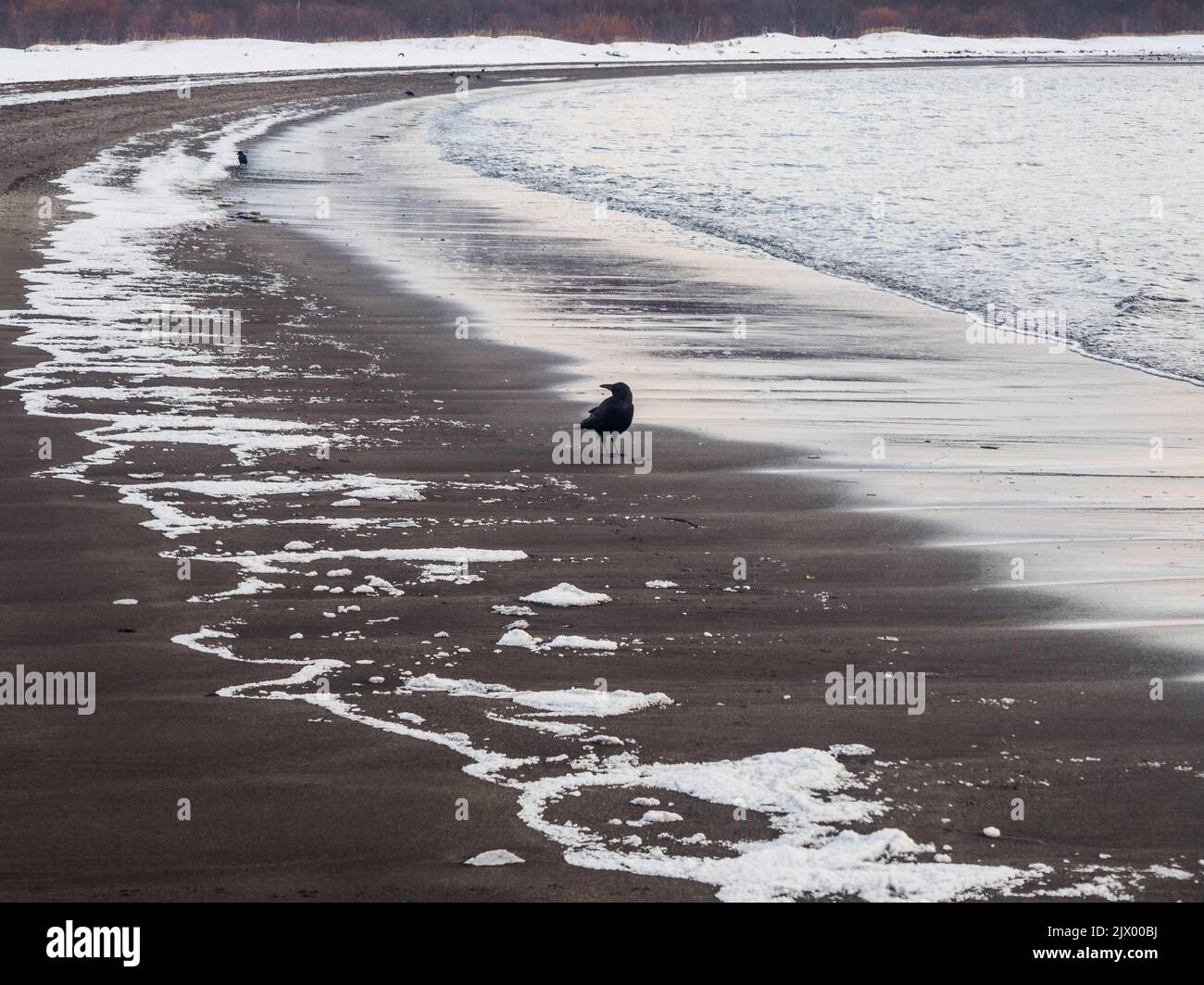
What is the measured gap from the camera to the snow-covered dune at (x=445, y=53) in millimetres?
57375

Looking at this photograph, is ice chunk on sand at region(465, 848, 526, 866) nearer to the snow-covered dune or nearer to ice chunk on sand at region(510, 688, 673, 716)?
ice chunk on sand at region(510, 688, 673, 716)

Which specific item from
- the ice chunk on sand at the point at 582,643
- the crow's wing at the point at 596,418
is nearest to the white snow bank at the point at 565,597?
the ice chunk on sand at the point at 582,643

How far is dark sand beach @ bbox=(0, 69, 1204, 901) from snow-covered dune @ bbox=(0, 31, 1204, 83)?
42559mm

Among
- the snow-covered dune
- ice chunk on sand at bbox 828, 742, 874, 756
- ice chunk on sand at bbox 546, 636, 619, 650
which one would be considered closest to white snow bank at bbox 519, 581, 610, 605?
ice chunk on sand at bbox 546, 636, 619, 650

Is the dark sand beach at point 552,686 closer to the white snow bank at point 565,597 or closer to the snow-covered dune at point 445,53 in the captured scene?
the white snow bank at point 565,597

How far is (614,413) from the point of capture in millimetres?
7586

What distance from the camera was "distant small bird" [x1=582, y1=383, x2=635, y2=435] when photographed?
758 cm

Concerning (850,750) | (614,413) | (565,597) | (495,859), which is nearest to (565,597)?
(565,597)

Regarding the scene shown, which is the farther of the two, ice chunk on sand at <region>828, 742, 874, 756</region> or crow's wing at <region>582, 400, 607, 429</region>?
crow's wing at <region>582, 400, 607, 429</region>

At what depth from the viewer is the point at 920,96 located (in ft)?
185

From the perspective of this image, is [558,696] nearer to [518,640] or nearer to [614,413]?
[518,640]

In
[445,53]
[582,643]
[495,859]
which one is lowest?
[495,859]

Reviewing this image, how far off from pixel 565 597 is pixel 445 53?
268 ft

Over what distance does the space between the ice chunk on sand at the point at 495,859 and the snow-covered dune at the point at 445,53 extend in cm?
4544
